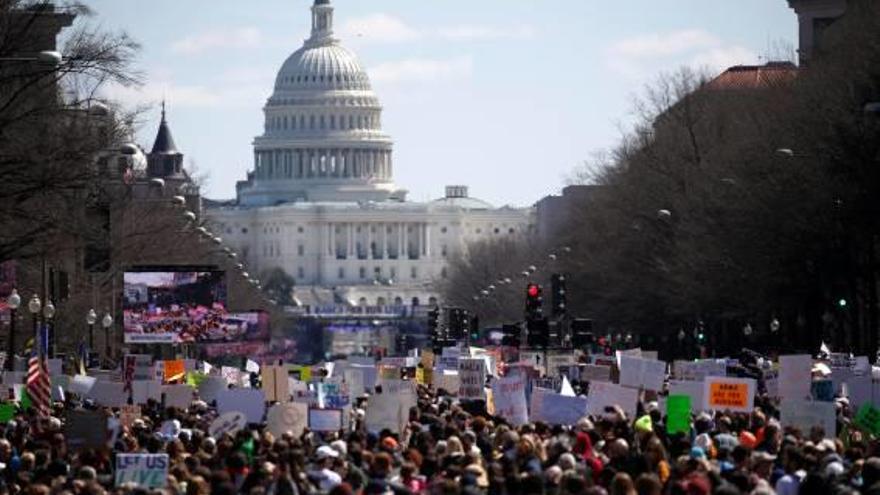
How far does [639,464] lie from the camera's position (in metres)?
→ 27.0

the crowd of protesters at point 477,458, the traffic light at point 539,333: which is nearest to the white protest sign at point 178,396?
the crowd of protesters at point 477,458

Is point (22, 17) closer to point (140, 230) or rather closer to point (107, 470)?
point (107, 470)

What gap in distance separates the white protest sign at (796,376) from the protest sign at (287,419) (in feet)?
25.7

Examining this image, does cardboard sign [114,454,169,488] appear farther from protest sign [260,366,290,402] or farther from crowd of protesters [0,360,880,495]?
protest sign [260,366,290,402]

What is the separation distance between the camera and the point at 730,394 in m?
36.6

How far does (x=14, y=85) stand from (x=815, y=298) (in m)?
25.7

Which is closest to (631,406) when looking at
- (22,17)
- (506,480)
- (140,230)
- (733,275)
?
(506,480)

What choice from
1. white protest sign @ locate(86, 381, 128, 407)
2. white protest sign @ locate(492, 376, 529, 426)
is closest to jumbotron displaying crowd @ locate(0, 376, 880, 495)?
white protest sign @ locate(492, 376, 529, 426)

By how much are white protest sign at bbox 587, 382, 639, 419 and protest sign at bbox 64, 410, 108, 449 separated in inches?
263

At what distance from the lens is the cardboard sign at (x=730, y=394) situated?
119 ft

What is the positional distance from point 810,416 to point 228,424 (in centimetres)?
557

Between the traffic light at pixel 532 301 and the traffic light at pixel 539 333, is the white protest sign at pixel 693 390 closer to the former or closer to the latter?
the traffic light at pixel 539 333

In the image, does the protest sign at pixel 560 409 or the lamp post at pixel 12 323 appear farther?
the lamp post at pixel 12 323

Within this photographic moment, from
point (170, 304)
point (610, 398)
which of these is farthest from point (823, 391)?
point (170, 304)
